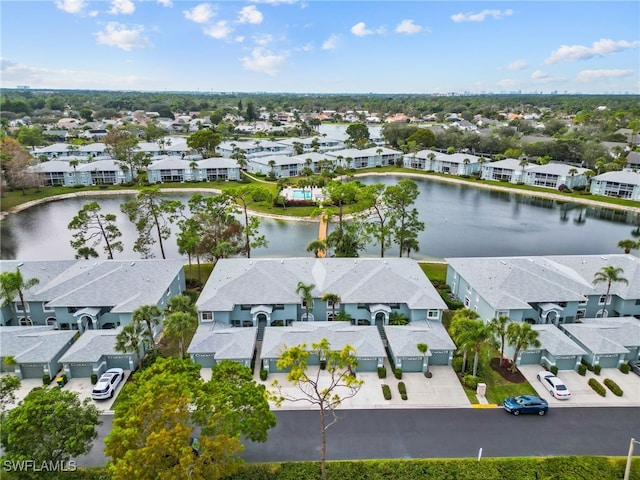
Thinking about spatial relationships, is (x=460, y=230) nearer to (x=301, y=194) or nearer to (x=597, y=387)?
(x=301, y=194)

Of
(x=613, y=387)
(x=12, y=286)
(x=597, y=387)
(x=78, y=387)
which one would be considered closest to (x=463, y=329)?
(x=597, y=387)

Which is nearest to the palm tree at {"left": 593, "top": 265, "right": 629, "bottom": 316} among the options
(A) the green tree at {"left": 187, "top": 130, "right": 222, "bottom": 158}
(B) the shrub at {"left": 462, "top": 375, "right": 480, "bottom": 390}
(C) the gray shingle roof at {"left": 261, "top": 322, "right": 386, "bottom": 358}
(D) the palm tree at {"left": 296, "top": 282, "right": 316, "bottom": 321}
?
(B) the shrub at {"left": 462, "top": 375, "right": 480, "bottom": 390}

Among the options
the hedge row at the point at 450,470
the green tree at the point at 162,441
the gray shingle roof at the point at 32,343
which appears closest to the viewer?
the green tree at the point at 162,441

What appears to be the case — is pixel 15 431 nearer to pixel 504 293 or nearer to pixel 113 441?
pixel 113 441

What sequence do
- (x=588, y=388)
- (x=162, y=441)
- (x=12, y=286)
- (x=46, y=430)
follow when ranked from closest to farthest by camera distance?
(x=162, y=441) < (x=46, y=430) < (x=588, y=388) < (x=12, y=286)

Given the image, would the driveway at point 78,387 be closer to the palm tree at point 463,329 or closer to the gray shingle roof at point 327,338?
the gray shingle roof at point 327,338

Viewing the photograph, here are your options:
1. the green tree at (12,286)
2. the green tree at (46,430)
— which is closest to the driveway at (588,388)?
the green tree at (46,430)
